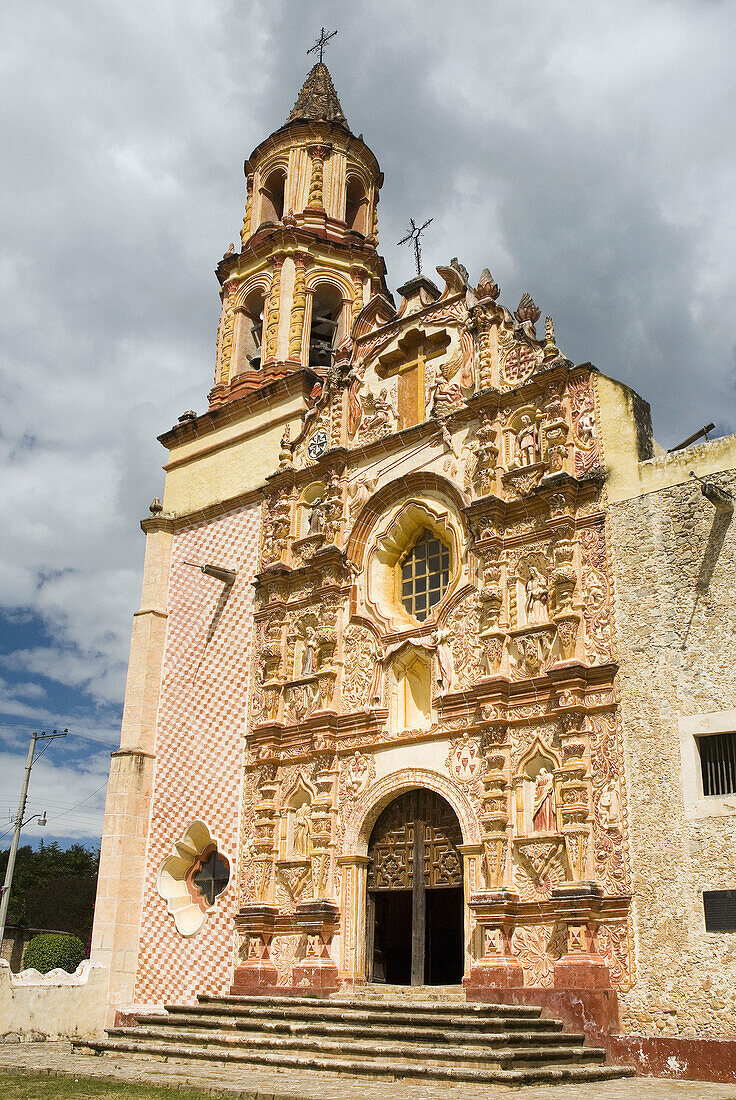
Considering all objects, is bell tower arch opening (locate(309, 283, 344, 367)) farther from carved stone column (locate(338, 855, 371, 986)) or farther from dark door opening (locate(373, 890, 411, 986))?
dark door opening (locate(373, 890, 411, 986))

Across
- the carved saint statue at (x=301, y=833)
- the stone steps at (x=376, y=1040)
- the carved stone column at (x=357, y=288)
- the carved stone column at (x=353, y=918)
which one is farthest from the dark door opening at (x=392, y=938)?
the carved stone column at (x=357, y=288)

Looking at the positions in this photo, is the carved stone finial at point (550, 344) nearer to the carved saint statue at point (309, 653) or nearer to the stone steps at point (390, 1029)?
the carved saint statue at point (309, 653)

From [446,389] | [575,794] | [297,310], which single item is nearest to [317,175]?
[297,310]

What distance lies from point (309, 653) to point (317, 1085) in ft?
27.1

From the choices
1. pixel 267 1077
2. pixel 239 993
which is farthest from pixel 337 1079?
pixel 239 993

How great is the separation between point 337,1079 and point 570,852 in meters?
3.96

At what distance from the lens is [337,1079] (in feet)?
33.1

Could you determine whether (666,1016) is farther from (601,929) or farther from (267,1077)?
(267,1077)

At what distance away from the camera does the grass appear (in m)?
8.53

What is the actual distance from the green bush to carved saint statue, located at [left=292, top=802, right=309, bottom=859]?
50.0ft

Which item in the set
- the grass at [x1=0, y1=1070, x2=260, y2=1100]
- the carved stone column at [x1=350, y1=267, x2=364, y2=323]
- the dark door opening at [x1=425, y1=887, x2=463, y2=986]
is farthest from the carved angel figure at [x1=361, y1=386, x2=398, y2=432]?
the grass at [x1=0, y1=1070, x2=260, y2=1100]

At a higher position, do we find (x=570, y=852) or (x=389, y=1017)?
(x=570, y=852)

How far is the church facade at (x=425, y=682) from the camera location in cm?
1224

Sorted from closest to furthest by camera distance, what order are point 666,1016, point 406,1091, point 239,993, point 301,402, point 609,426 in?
1. point 406,1091
2. point 666,1016
3. point 609,426
4. point 239,993
5. point 301,402
